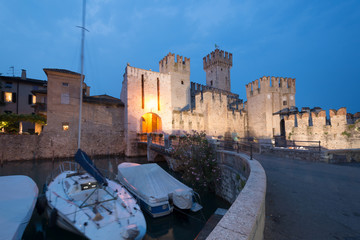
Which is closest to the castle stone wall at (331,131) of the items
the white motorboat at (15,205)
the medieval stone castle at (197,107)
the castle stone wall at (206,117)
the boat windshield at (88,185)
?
the medieval stone castle at (197,107)

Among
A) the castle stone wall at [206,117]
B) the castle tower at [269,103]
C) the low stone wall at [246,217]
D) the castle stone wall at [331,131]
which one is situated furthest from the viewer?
the castle tower at [269,103]

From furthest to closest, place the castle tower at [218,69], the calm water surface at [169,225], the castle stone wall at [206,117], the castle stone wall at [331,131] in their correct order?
the castle tower at [218,69], the castle stone wall at [206,117], the castle stone wall at [331,131], the calm water surface at [169,225]

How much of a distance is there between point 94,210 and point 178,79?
2453cm

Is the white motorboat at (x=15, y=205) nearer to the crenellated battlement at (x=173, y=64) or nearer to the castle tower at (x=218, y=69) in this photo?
the crenellated battlement at (x=173, y=64)

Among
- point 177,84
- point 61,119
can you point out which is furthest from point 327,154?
point 61,119

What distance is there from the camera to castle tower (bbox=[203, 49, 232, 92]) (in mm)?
39312

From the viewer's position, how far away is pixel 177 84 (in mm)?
27797

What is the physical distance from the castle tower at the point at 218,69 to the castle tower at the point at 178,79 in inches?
502

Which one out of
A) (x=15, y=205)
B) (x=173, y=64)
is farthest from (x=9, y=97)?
(x=15, y=205)

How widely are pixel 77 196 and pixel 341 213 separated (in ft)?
26.8

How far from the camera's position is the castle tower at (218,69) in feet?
129

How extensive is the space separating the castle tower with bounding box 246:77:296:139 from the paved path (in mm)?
21122

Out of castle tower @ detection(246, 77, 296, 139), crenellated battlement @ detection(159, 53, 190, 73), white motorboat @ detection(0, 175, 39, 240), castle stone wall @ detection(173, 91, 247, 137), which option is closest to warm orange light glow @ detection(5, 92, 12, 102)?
crenellated battlement @ detection(159, 53, 190, 73)

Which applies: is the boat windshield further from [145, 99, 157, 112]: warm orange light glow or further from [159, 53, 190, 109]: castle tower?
[159, 53, 190, 109]: castle tower
